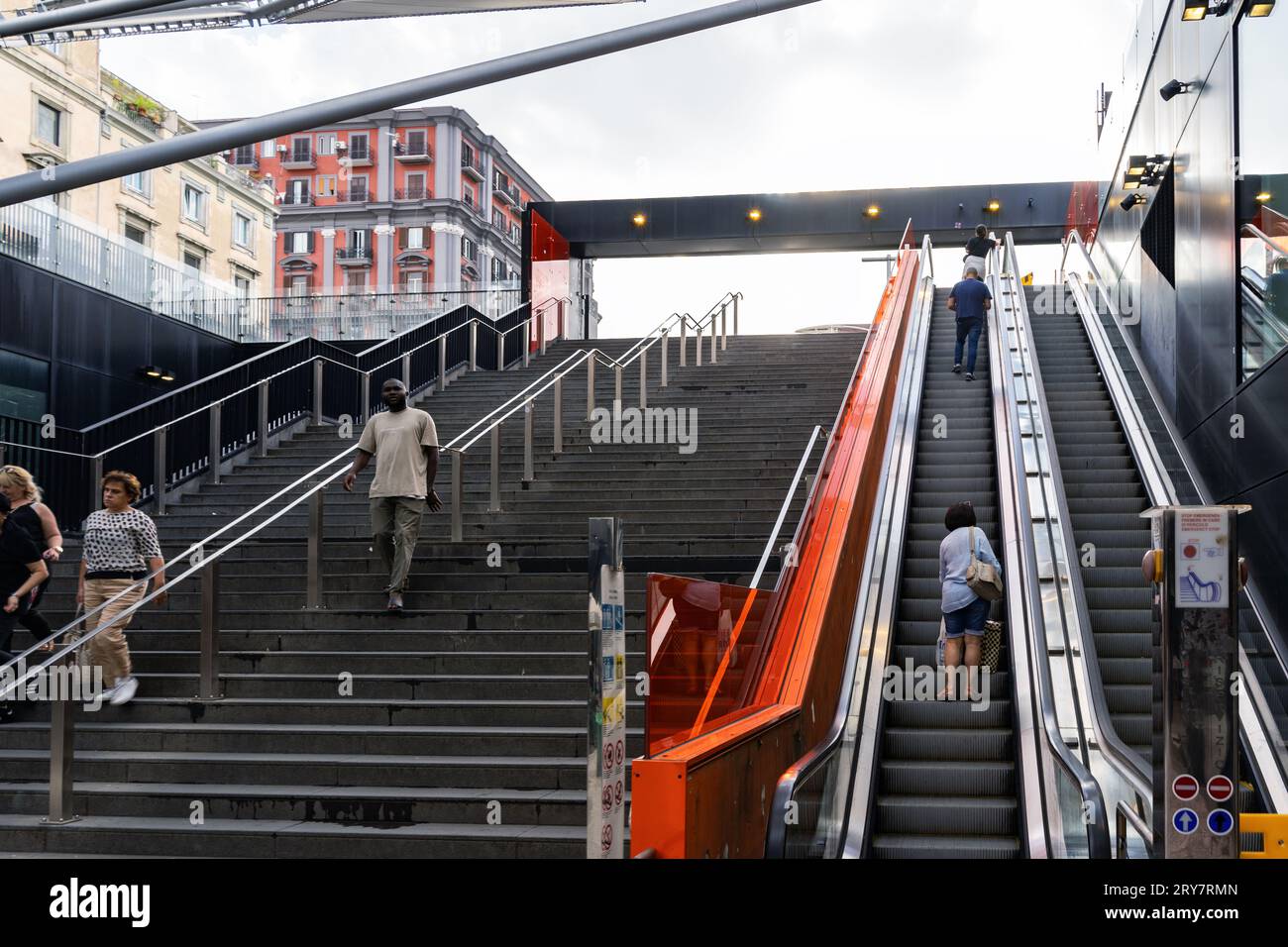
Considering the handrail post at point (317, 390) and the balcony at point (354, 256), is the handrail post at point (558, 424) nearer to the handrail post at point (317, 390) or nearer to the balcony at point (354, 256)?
the handrail post at point (317, 390)

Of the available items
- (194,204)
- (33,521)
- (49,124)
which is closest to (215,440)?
(33,521)

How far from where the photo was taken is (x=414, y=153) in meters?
78.7

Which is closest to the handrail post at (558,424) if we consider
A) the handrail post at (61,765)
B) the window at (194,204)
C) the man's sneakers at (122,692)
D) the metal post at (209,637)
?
the metal post at (209,637)

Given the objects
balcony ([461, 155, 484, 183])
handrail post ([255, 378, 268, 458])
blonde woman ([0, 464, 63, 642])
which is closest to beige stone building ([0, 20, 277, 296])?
balcony ([461, 155, 484, 183])

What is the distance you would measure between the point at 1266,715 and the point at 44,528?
7.93 m

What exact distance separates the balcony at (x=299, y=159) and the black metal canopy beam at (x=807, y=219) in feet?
187

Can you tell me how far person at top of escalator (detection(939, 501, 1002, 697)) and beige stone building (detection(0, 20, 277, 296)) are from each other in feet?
105

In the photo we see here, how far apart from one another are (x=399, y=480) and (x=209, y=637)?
2.04 meters

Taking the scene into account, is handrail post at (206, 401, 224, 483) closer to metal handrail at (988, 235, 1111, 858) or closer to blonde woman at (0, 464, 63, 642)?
blonde woman at (0, 464, 63, 642)

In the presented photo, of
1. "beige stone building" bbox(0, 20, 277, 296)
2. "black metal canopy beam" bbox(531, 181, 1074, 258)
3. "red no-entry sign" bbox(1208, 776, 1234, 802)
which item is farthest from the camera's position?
"beige stone building" bbox(0, 20, 277, 296)

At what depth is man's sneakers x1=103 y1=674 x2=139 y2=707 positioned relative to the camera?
28.5 feet

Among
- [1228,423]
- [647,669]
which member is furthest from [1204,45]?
[647,669]

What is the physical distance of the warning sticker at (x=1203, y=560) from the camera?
4262 mm
